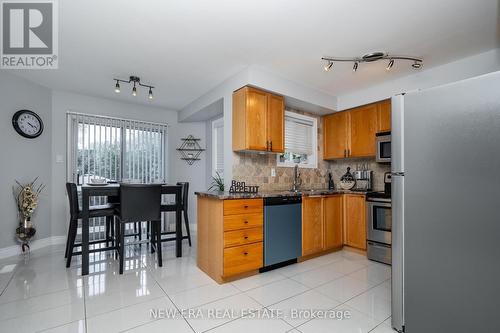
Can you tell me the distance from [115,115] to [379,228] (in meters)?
4.68

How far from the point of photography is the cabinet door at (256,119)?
3.12m

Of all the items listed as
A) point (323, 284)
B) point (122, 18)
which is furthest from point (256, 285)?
point (122, 18)

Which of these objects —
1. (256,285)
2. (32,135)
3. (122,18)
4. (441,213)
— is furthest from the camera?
(32,135)

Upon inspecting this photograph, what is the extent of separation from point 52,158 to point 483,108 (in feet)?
17.0

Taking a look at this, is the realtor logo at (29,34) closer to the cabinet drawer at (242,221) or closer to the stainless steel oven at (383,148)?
the cabinet drawer at (242,221)

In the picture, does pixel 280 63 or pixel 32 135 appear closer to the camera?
pixel 280 63

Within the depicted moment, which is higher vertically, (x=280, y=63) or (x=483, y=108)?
(x=280, y=63)

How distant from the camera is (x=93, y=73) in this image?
3.28m

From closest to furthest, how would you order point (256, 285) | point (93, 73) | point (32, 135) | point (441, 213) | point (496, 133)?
point (496, 133) < point (441, 213) < point (256, 285) < point (93, 73) < point (32, 135)

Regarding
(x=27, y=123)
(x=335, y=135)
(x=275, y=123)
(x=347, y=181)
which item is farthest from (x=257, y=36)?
(x=27, y=123)

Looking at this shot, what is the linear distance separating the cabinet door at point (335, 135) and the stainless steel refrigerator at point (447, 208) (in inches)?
100

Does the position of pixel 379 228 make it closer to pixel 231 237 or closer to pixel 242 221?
pixel 242 221

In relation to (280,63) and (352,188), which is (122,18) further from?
(352,188)

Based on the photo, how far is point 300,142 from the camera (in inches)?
168
